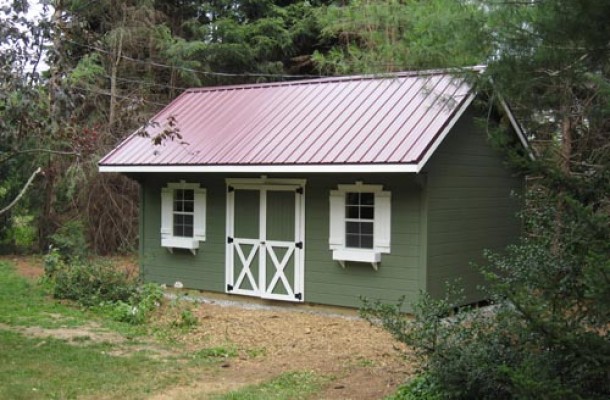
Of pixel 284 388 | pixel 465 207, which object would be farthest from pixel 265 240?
pixel 284 388

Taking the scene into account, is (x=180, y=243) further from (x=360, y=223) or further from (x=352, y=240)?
(x=360, y=223)

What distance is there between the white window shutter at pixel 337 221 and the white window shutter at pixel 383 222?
0.57 meters

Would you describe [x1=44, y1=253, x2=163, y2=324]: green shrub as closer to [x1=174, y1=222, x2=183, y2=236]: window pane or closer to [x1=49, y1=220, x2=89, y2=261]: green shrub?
[x1=49, y1=220, x2=89, y2=261]: green shrub

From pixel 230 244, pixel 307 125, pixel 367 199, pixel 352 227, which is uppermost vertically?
pixel 307 125

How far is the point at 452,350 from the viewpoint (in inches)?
214

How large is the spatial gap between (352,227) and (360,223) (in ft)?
0.47

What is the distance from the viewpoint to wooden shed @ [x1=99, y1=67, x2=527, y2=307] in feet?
33.0

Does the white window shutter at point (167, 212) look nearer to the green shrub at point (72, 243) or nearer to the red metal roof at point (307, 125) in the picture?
the red metal roof at point (307, 125)

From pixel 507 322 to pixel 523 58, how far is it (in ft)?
6.45

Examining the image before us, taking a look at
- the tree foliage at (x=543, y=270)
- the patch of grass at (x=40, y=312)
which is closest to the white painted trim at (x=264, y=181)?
the patch of grass at (x=40, y=312)

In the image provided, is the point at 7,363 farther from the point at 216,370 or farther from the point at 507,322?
the point at 507,322

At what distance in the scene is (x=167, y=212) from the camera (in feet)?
41.8

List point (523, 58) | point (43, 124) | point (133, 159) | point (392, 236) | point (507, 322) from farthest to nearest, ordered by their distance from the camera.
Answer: point (133, 159) → point (392, 236) → point (43, 124) → point (507, 322) → point (523, 58)

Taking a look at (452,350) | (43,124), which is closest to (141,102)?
(43,124)
